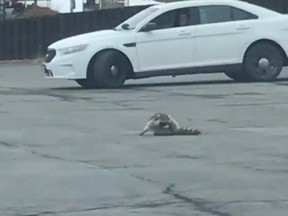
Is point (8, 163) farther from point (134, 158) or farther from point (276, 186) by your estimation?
point (276, 186)

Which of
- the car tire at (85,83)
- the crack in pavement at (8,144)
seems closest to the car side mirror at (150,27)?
the car tire at (85,83)

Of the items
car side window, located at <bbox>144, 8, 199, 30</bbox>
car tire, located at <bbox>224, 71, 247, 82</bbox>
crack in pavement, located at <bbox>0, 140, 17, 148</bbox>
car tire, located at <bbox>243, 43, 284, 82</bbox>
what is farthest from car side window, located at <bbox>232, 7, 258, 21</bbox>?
crack in pavement, located at <bbox>0, 140, 17, 148</bbox>

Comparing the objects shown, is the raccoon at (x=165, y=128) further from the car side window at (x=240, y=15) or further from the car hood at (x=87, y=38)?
the car side window at (x=240, y=15)

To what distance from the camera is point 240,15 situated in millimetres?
21266

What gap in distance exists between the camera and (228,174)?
33.6 ft

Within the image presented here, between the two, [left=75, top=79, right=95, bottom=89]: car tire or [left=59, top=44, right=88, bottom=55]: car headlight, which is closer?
[left=59, top=44, right=88, bottom=55]: car headlight

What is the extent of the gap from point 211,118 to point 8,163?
4.60 metres

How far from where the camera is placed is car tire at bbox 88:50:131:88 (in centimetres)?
2072

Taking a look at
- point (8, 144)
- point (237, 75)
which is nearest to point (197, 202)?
point (8, 144)

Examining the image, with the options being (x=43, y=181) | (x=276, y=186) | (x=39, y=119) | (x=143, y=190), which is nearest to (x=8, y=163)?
(x=43, y=181)

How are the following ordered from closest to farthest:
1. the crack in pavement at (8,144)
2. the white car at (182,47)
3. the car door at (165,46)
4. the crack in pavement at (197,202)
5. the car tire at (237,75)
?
the crack in pavement at (197,202) < the crack in pavement at (8,144) < the white car at (182,47) < the car door at (165,46) < the car tire at (237,75)

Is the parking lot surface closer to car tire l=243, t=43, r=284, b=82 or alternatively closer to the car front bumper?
the car front bumper

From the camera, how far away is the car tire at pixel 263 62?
21078 mm

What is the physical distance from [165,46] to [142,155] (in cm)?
953
